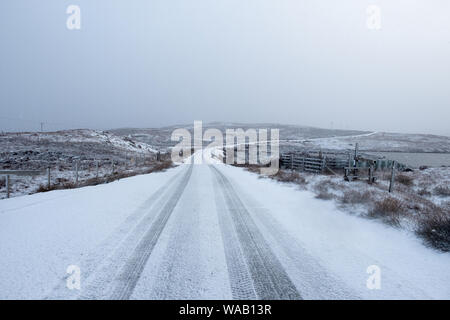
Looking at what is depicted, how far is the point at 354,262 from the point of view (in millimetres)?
3520

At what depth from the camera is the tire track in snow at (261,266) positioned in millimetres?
2715

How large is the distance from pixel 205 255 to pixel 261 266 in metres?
0.91

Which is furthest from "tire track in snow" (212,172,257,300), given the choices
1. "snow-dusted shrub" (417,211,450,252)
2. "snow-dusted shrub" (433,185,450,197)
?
"snow-dusted shrub" (433,185,450,197)

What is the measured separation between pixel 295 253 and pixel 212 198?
14.9 ft

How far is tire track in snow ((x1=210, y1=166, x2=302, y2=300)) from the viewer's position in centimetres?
271

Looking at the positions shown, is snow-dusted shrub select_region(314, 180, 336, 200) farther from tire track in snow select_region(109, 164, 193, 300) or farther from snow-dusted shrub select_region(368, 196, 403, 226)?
Result: tire track in snow select_region(109, 164, 193, 300)

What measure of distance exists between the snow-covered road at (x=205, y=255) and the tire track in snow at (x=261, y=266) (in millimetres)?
15

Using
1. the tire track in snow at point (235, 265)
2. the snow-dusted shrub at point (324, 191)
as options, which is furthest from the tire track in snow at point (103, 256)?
the snow-dusted shrub at point (324, 191)

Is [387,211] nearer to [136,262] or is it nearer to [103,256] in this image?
[136,262]

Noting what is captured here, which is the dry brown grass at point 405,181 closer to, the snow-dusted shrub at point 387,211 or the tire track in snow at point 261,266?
the snow-dusted shrub at point 387,211

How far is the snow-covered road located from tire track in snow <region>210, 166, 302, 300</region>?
0.05 ft

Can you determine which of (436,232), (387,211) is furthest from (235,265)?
(387,211)

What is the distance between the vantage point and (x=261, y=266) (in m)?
3.36
